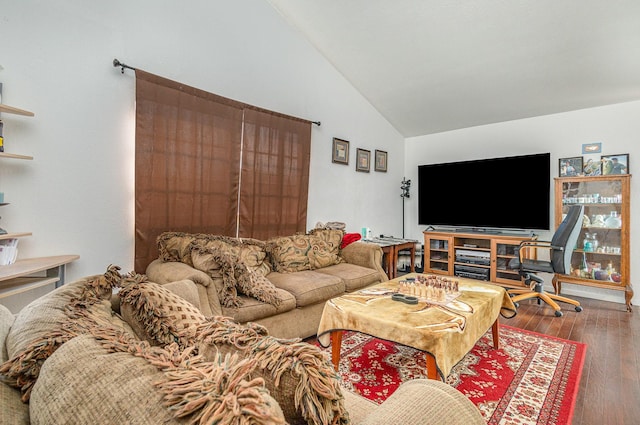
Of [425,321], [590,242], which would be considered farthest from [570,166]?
[425,321]

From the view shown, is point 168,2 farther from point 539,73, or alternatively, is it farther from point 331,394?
point 539,73

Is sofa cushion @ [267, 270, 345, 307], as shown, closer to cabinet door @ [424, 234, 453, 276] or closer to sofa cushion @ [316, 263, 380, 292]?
sofa cushion @ [316, 263, 380, 292]

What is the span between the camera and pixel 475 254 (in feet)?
14.9

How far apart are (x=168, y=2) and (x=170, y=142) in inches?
47.4

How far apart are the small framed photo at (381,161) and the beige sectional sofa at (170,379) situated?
4.25 m

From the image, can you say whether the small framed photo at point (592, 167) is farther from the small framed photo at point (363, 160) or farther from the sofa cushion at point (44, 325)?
the sofa cushion at point (44, 325)

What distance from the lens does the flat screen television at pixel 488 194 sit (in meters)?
4.18

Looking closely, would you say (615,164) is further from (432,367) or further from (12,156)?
(12,156)

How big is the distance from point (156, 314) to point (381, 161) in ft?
14.6

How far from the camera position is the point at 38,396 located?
1.74 feet

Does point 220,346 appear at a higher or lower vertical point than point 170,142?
lower

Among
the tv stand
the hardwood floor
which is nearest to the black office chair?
the hardwood floor

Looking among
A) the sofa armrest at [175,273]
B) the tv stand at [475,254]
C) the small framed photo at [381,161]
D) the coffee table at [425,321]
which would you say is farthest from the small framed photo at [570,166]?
the sofa armrest at [175,273]

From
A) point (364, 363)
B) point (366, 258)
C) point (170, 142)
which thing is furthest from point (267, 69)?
point (364, 363)
